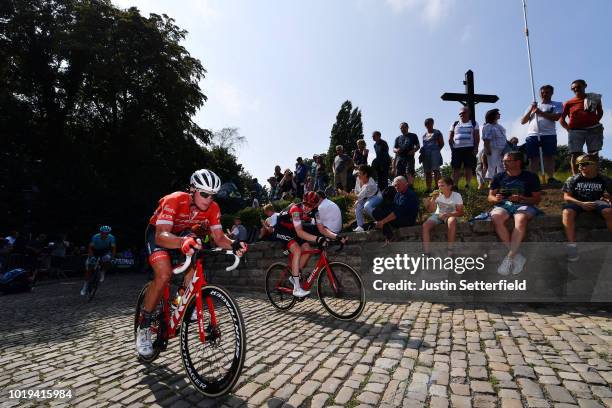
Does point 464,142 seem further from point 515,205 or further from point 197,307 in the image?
point 197,307

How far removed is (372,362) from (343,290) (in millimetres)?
1858

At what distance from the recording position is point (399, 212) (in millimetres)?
6934

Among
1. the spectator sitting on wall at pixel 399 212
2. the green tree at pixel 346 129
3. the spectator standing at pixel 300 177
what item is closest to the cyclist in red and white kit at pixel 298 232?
the spectator sitting on wall at pixel 399 212

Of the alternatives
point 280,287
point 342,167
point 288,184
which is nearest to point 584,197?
point 280,287

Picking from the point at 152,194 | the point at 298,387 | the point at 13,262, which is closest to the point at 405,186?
the point at 298,387

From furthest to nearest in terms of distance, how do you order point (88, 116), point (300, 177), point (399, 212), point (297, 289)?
1. point (88, 116)
2. point (300, 177)
3. point (399, 212)
4. point (297, 289)

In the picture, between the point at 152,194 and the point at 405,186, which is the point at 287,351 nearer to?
the point at 405,186

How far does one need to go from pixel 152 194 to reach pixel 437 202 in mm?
19496

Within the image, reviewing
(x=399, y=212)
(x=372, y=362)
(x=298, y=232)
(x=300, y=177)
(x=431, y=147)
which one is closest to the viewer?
(x=372, y=362)

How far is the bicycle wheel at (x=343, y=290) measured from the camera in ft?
17.1

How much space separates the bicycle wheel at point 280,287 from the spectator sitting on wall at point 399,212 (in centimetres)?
214

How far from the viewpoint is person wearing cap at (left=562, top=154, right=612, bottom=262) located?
527 cm

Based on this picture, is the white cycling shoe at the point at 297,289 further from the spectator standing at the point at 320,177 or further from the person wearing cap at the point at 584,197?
the spectator standing at the point at 320,177

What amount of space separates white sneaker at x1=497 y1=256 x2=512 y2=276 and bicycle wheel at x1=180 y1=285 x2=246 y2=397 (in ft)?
15.2
